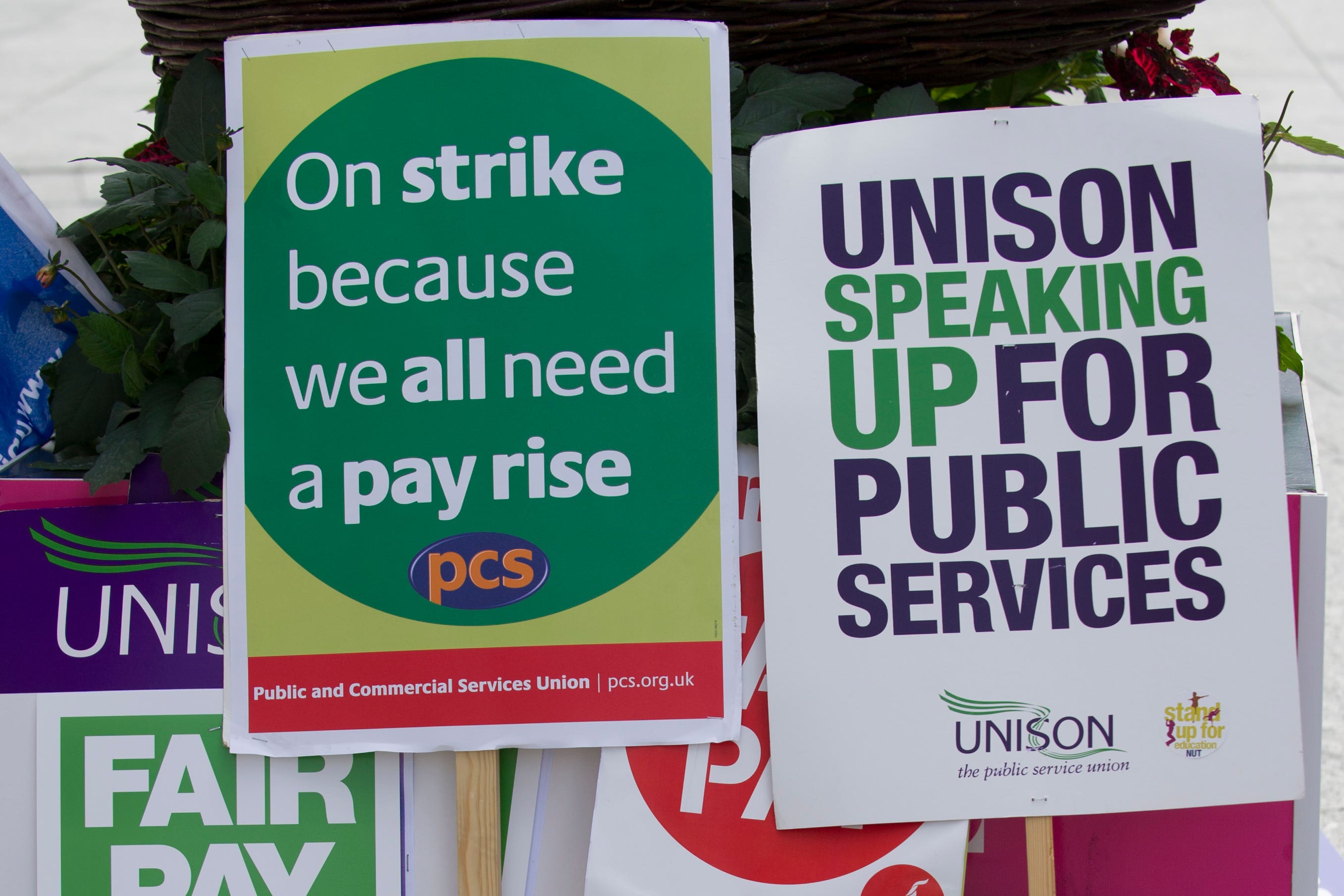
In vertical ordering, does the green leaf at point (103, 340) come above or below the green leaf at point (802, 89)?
below

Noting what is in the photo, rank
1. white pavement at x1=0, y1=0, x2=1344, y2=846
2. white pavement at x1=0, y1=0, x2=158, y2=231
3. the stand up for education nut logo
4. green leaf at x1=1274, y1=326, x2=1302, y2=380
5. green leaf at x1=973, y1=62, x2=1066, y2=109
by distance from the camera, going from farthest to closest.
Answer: white pavement at x1=0, y1=0, x2=158, y2=231 < white pavement at x1=0, y1=0, x2=1344, y2=846 < green leaf at x1=973, y1=62, x2=1066, y2=109 < green leaf at x1=1274, y1=326, x2=1302, y2=380 < the stand up for education nut logo

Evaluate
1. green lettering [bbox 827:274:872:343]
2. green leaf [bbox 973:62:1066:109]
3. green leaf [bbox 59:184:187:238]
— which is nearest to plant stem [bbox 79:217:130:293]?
green leaf [bbox 59:184:187:238]

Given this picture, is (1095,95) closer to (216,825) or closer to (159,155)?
(159,155)

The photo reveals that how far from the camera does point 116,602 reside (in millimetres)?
947

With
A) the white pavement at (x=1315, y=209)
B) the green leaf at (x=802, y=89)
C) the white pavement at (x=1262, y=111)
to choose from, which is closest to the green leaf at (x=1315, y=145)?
the green leaf at (x=802, y=89)

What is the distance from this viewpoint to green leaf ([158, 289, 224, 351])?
91cm

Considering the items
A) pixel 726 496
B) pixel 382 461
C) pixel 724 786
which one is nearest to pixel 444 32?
pixel 382 461

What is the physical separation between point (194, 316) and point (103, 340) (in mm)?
92

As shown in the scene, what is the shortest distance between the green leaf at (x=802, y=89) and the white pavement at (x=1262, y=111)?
228cm

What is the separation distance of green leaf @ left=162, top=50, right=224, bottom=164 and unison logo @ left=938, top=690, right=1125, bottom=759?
33.8 inches

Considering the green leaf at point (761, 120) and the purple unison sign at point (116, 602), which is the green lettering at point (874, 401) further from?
the purple unison sign at point (116, 602)

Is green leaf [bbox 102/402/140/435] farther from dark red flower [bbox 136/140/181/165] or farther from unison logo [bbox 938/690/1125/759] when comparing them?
unison logo [bbox 938/690/1125/759]

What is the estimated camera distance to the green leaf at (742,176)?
0.92 metres

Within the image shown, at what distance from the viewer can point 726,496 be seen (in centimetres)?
90
